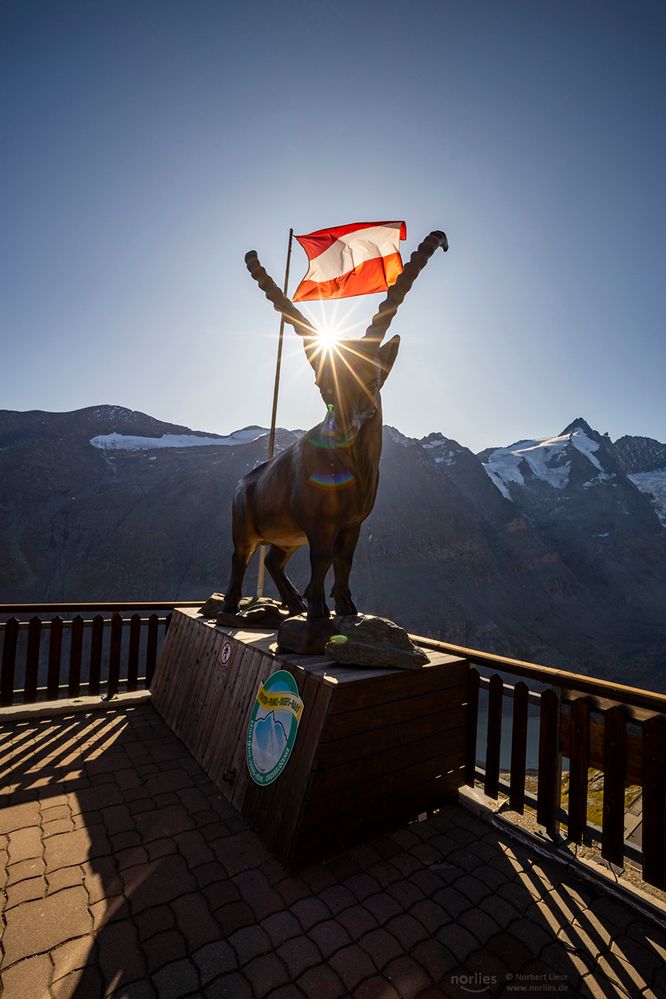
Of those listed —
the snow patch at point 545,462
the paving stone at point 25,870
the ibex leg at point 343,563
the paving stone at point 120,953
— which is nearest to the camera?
the paving stone at point 120,953

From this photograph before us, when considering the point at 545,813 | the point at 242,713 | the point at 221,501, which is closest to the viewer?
the point at 545,813

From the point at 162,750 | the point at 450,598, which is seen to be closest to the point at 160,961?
the point at 162,750

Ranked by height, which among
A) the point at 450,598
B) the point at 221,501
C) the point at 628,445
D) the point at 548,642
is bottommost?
the point at 548,642

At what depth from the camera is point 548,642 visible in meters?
47.4

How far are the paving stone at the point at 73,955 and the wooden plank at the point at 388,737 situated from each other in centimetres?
133

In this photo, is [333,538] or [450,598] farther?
[450,598]

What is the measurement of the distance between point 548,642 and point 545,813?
5040cm

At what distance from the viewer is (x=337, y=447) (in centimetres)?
388

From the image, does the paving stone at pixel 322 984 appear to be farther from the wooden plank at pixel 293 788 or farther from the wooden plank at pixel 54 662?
the wooden plank at pixel 54 662

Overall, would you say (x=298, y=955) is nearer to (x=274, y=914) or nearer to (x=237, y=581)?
(x=274, y=914)

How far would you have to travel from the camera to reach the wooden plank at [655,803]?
2.77 m

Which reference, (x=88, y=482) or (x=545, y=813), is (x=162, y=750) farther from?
(x=88, y=482)

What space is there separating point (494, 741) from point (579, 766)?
740 millimetres

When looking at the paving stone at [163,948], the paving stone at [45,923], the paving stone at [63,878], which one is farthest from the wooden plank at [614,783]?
the paving stone at [63,878]
